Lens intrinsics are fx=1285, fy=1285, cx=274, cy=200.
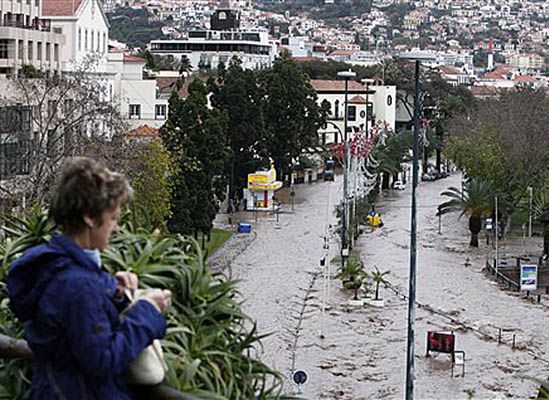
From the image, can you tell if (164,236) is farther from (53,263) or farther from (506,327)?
(506,327)

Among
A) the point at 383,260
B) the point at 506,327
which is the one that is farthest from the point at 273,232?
the point at 506,327

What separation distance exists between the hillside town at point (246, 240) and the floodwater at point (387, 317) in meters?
0.09

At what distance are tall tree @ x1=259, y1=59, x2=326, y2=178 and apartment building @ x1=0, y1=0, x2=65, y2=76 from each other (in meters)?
14.8

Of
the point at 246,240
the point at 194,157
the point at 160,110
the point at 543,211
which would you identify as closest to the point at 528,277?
the point at 543,211

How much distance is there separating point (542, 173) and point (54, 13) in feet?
68.5

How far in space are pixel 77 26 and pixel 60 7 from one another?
117 centimetres

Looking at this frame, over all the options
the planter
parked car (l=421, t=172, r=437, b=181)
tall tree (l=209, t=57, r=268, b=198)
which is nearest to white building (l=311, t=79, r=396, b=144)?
parked car (l=421, t=172, r=437, b=181)

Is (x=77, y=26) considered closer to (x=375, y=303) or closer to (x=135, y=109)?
(x=135, y=109)

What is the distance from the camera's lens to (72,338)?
12.0 ft

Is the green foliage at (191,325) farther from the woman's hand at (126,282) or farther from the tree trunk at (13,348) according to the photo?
the woman's hand at (126,282)

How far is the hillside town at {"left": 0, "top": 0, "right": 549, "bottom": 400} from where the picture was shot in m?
Answer: 3.83

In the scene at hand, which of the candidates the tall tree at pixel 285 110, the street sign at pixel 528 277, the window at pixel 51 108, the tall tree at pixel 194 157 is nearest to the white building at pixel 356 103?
the tall tree at pixel 285 110

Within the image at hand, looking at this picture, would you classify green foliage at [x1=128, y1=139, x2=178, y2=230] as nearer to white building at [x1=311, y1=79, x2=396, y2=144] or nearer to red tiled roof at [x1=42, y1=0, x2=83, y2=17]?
red tiled roof at [x1=42, y1=0, x2=83, y2=17]

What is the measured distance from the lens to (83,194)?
3.69m
